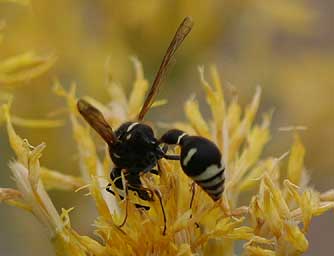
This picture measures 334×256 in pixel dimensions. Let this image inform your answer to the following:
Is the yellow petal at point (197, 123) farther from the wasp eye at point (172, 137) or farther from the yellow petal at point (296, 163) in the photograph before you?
the yellow petal at point (296, 163)

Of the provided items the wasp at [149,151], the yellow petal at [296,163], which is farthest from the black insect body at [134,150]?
the yellow petal at [296,163]

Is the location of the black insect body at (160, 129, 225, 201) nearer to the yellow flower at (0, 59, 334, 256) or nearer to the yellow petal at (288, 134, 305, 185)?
the yellow flower at (0, 59, 334, 256)

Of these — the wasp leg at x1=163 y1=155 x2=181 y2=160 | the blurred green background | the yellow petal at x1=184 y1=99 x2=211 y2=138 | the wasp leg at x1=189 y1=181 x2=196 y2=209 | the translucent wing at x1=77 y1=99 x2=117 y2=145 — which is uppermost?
the translucent wing at x1=77 y1=99 x2=117 y2=145

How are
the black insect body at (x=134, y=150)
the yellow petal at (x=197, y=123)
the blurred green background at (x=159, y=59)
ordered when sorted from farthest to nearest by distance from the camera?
the blurred green background at (x=159, y=59) → the yellow petal at (x=197, y=123) → the black insect body at (x=134, y=150)

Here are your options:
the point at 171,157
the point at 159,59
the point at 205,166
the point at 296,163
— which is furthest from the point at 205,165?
the point at 159,59

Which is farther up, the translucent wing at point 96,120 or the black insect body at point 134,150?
the translucent wing at point 96,120

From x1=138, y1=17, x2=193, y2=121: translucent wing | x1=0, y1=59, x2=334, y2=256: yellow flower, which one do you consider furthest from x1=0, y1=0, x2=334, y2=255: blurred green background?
x1=0, y1=59, x2=334, y2=256: yellow flower

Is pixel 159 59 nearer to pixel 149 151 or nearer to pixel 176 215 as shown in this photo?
pixel 149 151

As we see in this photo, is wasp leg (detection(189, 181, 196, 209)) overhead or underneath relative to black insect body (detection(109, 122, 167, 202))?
underneath

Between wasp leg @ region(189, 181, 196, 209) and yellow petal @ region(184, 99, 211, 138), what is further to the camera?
yellow petal @ region(184, 99, 211, 138)
